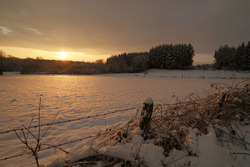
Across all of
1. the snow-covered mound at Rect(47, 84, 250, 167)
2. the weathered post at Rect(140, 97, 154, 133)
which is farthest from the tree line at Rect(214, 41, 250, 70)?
the weathered post at Rect(140, 97, 154, 133)

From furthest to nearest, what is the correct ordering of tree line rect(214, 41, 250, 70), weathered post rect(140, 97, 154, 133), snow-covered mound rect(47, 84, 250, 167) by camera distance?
tree line rect(214, 41, 250, 70) < weathered post rect(140, 97, 154, 133) < snow-covered mound rect(47, 84, 250, 167)

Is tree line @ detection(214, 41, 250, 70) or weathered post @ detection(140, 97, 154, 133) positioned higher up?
tree line @ detection(214, 41, 250, 70)

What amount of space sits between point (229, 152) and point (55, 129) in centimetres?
509

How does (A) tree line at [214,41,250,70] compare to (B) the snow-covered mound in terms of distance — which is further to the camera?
(A) tree line at [214,41,250,70]

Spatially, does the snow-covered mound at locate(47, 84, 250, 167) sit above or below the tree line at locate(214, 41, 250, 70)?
below

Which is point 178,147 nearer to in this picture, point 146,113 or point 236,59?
point 146,113

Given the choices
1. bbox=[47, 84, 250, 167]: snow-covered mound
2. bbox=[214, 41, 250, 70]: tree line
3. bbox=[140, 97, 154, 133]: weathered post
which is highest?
bbox=[214, 41, 250, 70]: tree line

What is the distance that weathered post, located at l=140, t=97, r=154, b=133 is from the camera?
205 cm

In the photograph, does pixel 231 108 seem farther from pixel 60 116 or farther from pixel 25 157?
pixel 60 116

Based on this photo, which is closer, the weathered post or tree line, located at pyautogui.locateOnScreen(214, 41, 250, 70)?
the weathered post

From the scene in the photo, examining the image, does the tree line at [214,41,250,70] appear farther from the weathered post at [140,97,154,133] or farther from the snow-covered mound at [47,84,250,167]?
the weathered post at [140,97,154,133]

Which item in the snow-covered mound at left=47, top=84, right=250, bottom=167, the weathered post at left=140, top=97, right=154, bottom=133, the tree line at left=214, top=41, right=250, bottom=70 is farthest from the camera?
the tree line at left=214, top=41, right=250, bottom=70

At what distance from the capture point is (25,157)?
2.72 m

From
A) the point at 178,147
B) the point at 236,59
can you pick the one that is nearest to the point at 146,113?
the point at 178,147
